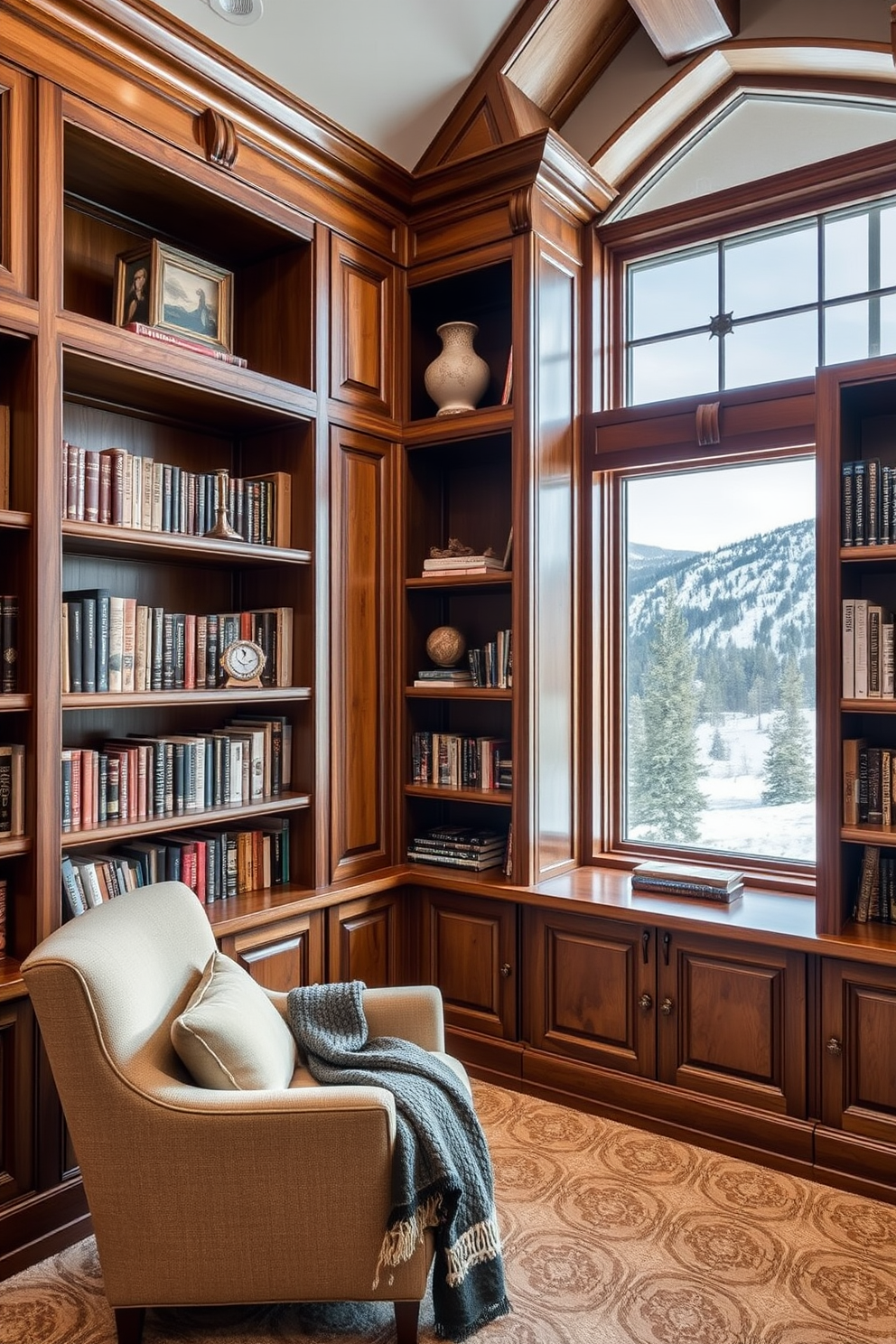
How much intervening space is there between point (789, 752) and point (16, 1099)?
2445 mm

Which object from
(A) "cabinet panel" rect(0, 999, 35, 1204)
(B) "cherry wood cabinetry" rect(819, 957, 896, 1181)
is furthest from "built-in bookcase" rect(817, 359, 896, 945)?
(A) "cabinet panel" rect(0, 999, 35, 1204)

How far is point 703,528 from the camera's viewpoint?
3.29 meters

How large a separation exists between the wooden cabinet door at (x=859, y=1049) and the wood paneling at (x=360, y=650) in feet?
5.00

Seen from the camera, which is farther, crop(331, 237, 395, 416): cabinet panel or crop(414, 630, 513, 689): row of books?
crop(414, 630, 513, 689): row of books

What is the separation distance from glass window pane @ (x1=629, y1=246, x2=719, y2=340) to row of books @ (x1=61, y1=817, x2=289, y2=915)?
2.21 metres

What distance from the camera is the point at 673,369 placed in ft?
10.9

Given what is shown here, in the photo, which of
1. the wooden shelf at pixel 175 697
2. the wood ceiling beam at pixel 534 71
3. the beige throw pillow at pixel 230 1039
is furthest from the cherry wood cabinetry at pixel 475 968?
the wood ceiling beam at pixel 534 71

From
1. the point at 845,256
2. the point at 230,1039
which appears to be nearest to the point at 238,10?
the point at 845,256

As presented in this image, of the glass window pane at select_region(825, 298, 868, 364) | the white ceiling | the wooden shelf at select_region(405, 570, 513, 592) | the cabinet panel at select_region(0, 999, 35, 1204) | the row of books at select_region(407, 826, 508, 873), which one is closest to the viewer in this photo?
the cabinet panel at select_region(0, 999, 35, 1204)

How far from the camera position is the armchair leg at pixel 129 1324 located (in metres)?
1.86

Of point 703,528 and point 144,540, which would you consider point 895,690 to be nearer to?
point 703,528

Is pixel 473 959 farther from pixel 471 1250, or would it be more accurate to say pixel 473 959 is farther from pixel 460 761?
pixel 471 1250

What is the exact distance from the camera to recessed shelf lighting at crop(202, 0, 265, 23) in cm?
237

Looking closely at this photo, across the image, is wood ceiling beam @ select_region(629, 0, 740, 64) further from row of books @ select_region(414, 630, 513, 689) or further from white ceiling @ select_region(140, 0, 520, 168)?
row of books @ select_region(414, 630, 513, 689)
